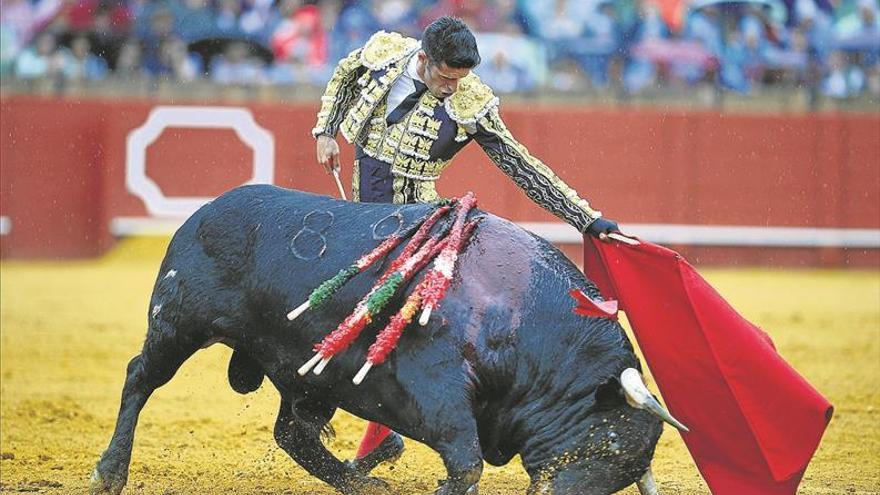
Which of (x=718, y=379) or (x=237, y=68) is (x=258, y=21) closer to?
(x=237, y=68)

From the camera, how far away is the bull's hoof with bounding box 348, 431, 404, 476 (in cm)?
424

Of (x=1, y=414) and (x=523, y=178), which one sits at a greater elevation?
(x=523, y=178)

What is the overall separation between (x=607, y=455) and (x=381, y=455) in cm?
122

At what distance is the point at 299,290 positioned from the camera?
11.6 feet

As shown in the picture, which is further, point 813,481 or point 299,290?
point 813,481

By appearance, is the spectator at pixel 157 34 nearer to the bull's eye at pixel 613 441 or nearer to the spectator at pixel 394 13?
the spectator at pixel 394 13

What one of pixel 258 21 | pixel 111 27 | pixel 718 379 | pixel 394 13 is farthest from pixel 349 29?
pixel 718 379

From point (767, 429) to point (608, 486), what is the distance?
20.7 inches

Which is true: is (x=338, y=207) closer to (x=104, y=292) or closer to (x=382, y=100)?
(x=382, y=100)

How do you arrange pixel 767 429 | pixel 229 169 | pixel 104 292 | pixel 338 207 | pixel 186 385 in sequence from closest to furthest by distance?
pixel 767 429 → pixel 338 207 → pixel 186 385 → pixel 104 292 → pixel 229 169

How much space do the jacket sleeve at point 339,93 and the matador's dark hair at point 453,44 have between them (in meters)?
0.53

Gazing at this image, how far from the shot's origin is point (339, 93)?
412cm

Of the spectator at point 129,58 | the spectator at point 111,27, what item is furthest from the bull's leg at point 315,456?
the spectator at point 111,27

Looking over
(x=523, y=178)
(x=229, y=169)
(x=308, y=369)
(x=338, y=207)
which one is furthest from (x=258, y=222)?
(x=229, y=169)
